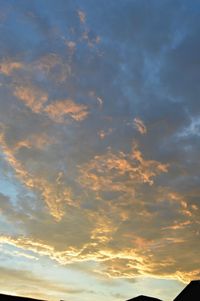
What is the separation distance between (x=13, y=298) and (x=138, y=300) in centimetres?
1790

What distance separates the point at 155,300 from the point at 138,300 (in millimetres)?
2496

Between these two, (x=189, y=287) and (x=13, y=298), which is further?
(x=189, y=287)

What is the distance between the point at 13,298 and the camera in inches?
1711

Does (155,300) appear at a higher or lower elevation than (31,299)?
higher

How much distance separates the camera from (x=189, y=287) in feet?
177

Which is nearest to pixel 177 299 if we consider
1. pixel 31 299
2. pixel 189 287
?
pixel 189 287

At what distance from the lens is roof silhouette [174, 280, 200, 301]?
173 ft

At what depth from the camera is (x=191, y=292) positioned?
175 feet

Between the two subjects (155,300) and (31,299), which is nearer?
(31,299)

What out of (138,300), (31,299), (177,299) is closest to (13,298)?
(31,299)

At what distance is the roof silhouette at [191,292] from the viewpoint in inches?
2079

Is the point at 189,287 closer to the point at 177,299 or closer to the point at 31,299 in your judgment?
the point at 177,299

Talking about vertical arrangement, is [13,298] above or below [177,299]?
below

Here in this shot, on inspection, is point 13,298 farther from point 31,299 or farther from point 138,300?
point 138,300
